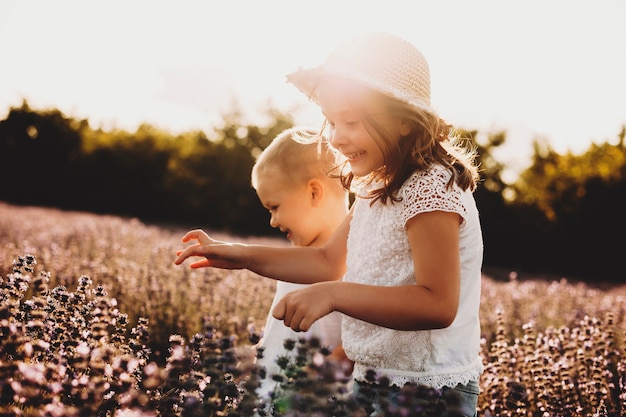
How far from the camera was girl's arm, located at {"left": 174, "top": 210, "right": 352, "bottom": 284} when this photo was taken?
88.2 inches

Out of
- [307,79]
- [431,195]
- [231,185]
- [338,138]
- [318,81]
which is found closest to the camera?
[431,195]

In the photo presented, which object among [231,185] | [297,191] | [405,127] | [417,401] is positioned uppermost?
[231,185]

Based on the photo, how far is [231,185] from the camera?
25984 mm

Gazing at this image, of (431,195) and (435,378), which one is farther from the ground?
(431,195)

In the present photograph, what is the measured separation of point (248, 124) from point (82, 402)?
26.7m

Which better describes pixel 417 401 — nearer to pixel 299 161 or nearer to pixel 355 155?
pixel 355 155

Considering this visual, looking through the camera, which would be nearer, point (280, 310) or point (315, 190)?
point (280, 310)

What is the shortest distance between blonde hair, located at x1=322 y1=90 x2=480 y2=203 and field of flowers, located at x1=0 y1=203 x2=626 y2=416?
28.8 inches

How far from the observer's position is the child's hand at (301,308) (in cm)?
159

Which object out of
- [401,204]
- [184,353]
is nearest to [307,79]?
[401,204]

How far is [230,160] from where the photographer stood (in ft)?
86.6

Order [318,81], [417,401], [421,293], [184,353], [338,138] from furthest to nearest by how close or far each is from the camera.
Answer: [318,81] → [338,138] → [184,353] → [421,293] → [417,401]

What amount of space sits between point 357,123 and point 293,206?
118cm

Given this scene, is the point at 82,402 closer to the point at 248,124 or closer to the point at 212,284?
the point at 212,284
